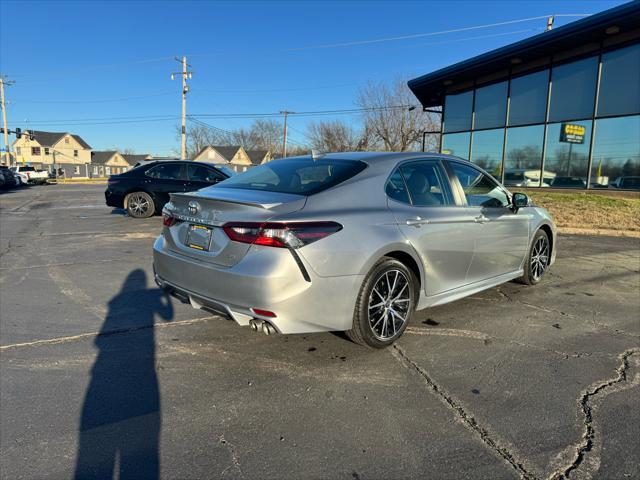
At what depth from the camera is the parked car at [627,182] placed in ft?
46.9

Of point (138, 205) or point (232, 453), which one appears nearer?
point (232, 453)

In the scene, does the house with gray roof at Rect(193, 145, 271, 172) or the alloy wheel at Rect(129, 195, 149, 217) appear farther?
the house with gray roof at Rect(193, 145, 271, 172)

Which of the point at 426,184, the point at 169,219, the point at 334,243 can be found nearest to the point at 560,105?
the point at 426,184

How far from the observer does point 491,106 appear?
1908 cm

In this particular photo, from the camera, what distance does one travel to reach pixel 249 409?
2703 mm

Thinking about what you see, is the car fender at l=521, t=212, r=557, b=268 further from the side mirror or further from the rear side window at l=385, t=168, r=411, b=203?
the rear side window at l=385, t=168, r=411, b=203

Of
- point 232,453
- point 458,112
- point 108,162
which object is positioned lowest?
point 232,453

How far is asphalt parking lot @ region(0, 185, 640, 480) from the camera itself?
224 centimetres

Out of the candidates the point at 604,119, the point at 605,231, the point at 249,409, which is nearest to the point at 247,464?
the point at 249,409

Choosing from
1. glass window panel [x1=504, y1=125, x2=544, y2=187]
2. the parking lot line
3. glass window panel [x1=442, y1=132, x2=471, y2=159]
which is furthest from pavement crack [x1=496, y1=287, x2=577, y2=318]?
glass window panel [x1=442, y1=132, x2=471, y2=159]

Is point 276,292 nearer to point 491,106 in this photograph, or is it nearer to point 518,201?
point 518,201

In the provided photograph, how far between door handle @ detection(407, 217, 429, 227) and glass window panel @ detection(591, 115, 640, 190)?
14.4 metres

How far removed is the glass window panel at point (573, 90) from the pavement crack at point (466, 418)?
52.0ft

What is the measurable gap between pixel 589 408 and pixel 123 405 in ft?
9.75
